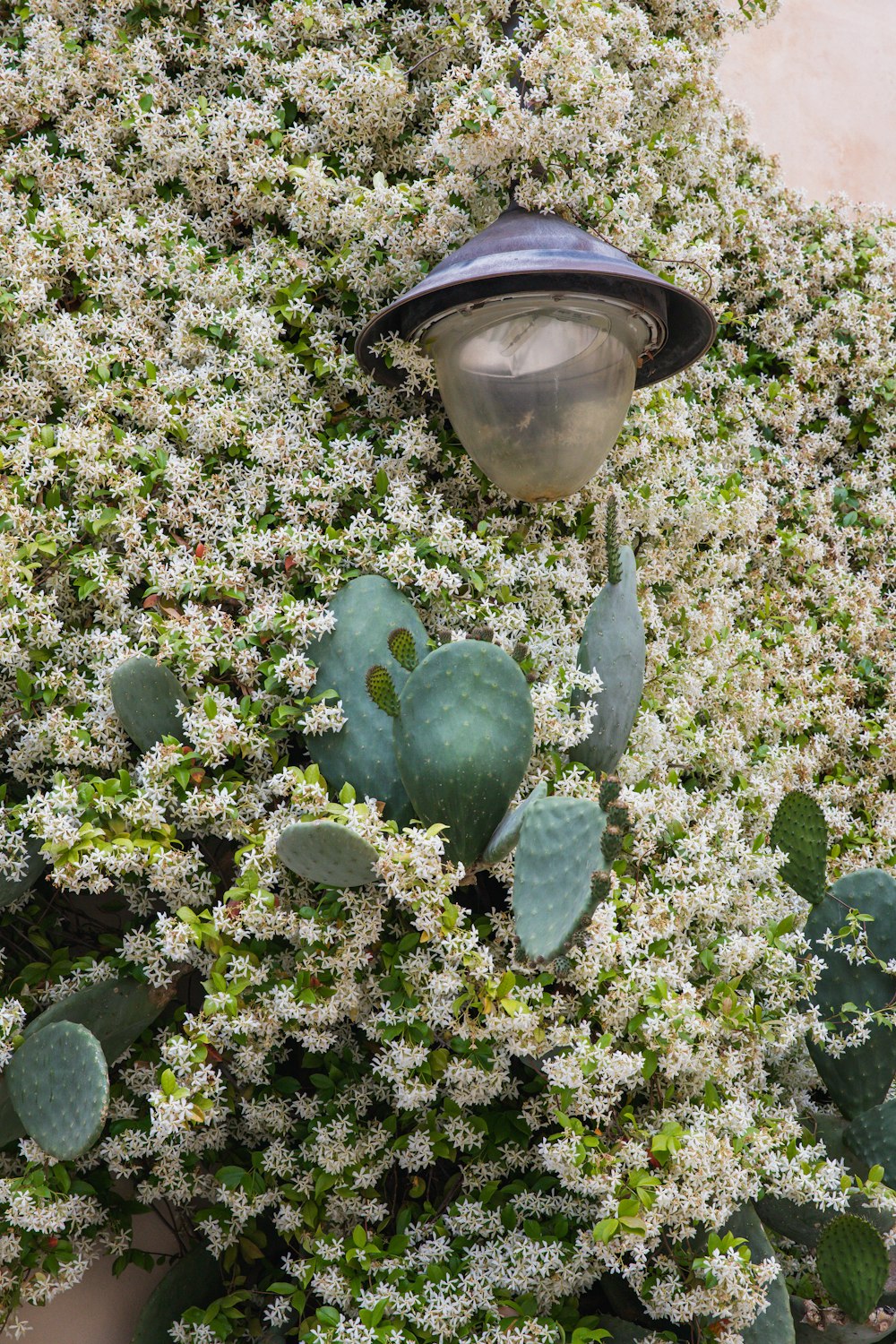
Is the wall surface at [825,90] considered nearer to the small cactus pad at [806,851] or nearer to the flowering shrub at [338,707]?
the flowering shrub at [338,707]

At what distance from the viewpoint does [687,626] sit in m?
2.93

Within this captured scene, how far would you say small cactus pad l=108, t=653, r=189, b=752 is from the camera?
207 cm

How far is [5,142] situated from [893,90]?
3.81 meters

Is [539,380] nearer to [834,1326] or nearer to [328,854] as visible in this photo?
[328,854]

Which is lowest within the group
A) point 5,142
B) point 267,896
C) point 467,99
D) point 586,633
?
point 267,896

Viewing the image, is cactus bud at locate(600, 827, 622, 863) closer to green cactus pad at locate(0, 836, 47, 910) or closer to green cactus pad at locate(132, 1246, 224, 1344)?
green cactus pad at locate(0, 836, 47, 910)

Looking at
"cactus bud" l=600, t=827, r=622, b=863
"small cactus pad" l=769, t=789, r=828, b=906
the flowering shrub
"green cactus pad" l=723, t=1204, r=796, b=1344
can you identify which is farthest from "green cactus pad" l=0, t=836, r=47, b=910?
"small cactus pad" l=769, t=789, r=828, b=906

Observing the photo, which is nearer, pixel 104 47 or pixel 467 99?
pixel 467 99

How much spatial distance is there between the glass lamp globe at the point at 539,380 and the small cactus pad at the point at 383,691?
0.48 metres

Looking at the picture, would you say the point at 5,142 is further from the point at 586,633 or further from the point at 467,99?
the point at 586,633

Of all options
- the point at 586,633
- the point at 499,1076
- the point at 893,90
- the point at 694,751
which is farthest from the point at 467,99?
the point at 893,90

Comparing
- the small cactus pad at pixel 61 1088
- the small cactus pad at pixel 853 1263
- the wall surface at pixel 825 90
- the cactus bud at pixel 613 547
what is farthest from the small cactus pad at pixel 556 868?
the wall surface at pixel 825 90

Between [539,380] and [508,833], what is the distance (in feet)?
2.73

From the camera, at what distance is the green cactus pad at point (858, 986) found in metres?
2.41
